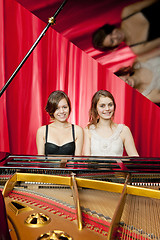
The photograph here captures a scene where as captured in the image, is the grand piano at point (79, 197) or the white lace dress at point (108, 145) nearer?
the grand piano at point (79, 197)

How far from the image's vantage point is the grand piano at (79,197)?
82 centimetres

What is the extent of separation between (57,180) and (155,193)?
1.51ft

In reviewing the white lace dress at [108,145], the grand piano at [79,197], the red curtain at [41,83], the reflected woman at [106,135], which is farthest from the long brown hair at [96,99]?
the grand piano at [79,197]

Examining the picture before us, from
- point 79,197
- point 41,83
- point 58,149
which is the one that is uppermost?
point 41,83

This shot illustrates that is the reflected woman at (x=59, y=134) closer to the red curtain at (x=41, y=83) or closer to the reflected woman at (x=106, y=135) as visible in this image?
the reflected woman at (x=106, y=135)

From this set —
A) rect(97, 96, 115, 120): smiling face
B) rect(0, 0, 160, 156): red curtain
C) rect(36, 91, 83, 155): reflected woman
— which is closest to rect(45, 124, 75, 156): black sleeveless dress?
rect(36, 91, 83, 155): reflected woman

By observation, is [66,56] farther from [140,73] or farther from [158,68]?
[158,68]

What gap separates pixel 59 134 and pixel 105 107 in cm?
57

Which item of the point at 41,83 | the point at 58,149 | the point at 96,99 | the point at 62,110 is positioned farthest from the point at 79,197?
the point at 41,83

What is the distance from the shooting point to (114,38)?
2.28 meters

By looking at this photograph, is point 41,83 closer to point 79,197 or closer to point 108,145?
point 108,145

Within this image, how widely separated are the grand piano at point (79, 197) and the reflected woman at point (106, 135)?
948 millimetres

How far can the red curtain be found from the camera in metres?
2.95

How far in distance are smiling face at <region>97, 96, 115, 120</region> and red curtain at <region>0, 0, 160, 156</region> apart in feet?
2.56
